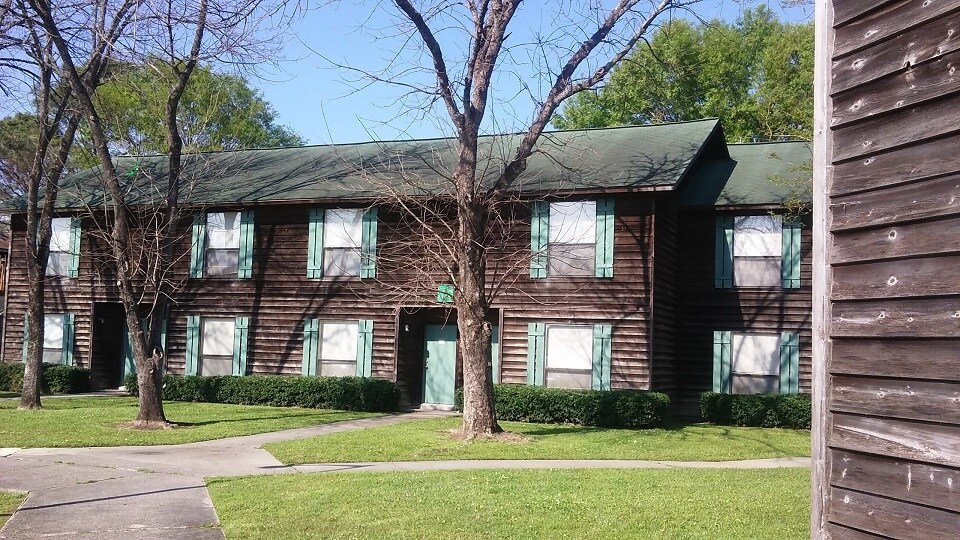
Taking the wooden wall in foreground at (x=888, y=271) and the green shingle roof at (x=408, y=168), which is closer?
the wooden wall in foreground at (x=888, y=271)

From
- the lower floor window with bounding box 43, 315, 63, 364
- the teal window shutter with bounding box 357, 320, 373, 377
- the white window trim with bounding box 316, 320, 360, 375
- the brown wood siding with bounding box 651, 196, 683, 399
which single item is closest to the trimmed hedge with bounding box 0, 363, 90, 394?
the lower floor window with bounding box 43, 315, 63, 364

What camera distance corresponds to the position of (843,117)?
4.81m

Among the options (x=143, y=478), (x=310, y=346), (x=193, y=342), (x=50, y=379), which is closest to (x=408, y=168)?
(x=310, y=346)

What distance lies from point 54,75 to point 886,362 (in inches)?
745

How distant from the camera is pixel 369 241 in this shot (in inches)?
886

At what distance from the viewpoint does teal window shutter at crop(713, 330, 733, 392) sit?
21.3 meters

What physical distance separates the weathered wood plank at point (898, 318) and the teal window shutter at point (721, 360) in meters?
17.2

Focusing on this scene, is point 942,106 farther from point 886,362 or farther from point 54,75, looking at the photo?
point 54,75

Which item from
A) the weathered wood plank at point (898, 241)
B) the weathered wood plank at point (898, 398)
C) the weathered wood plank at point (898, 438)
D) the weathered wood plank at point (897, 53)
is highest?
the weathered wood plank at point (897, 53)

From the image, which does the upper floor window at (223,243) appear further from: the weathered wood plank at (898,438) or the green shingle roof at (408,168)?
the weathered wood plank at (898,438)

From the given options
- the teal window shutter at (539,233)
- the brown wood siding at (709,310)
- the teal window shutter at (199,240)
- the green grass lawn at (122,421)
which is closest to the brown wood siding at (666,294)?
the brown wood siding at (709,310)

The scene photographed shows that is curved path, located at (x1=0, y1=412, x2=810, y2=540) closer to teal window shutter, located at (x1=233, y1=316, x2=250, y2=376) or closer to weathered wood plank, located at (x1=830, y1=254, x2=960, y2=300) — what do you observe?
weathered wood plank, located at (x1=830, y1=254, x2=960, y2=300)

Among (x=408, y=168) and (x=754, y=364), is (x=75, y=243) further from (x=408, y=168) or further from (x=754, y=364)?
(x=754, y=364)

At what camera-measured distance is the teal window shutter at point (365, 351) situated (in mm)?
22453
